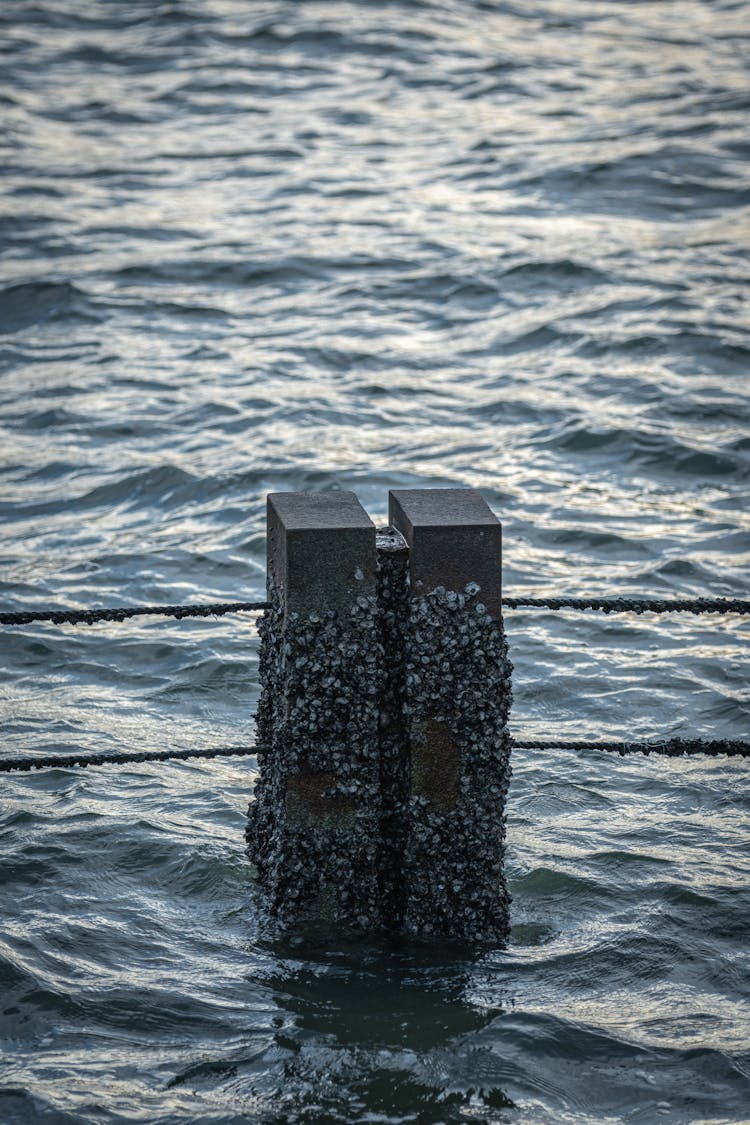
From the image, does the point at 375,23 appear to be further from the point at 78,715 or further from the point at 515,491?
the point at 78,715

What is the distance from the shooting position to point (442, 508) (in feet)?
16.8

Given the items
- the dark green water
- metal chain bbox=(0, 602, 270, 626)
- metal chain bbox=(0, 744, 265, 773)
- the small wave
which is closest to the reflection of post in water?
the dark green water

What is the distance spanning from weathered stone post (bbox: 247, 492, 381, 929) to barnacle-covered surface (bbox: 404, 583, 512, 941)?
0.51 feet

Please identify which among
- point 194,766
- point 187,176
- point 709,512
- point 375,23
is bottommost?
point 194,766

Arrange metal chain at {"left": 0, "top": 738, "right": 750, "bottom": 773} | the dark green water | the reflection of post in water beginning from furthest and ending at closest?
metal chain at {"left": 0, "top": 738, "right": 750, "bottom": 773} → the dark green water → the reflection of post in water

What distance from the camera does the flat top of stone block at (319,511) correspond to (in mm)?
4938

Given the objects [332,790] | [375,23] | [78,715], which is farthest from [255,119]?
[332,790]

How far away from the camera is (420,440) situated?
12.2 metres

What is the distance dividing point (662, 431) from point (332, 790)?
308 inches

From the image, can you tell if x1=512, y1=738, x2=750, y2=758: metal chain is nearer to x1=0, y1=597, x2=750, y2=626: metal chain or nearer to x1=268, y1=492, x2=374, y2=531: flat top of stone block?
x1=0, y1=597, x2=750, y2=626: metal chain

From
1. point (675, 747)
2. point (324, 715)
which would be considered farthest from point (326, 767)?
point (675, 747)

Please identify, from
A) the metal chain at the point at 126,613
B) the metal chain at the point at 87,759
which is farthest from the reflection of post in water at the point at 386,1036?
the metal chain at the point at 126,613

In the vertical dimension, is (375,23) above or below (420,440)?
above

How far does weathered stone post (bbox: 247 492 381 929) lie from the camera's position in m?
4.92
